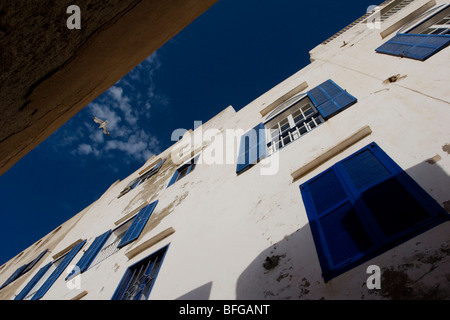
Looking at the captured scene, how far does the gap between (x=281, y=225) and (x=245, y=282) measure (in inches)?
36.4

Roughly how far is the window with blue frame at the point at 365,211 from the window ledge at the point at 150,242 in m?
3.34

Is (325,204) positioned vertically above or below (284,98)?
below

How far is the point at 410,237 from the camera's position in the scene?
7.87 ft

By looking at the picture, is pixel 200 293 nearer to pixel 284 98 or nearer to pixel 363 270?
pixel 363 270

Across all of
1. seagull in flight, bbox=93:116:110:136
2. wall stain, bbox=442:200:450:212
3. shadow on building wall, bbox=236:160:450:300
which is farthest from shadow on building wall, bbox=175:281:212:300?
seagull in flight, bbox=93:116:110:136

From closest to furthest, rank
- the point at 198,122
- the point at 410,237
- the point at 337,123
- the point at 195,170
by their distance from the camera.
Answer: the point at 410,237
the point at 337,123
the point at 195,170
the point at 198,122

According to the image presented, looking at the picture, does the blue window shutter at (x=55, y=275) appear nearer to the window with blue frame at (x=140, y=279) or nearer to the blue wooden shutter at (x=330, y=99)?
the window with blue frame at (x=140, y=279)

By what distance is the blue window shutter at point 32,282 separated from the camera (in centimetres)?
848

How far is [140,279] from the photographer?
17.1ft

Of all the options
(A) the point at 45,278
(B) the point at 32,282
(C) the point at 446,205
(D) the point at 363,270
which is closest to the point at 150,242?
(D) the point at 363,270

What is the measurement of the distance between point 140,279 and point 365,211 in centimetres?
449

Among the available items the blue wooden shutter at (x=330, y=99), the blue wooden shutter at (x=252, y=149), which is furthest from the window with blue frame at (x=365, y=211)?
the blue wooden shutter at (x=252, y=149)
